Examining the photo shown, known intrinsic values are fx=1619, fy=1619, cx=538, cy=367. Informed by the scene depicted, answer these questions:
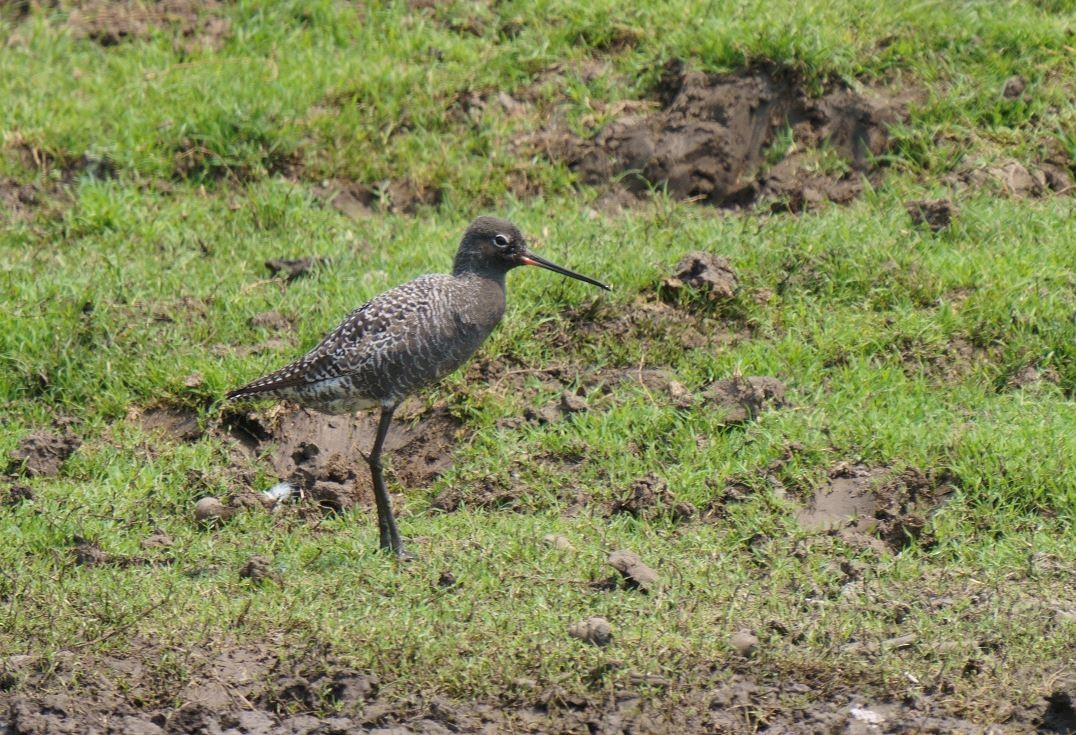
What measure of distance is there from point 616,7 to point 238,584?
17.8ft

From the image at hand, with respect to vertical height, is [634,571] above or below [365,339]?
below

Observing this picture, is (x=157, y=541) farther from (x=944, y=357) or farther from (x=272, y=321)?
(x=944, y=357)

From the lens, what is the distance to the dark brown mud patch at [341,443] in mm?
7852

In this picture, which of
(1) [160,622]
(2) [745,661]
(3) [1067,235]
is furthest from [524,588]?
(3) [1067,235]

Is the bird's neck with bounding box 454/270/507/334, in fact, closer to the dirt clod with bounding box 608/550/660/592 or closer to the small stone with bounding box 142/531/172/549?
the dirt clod with bounding box 608/550/660/592

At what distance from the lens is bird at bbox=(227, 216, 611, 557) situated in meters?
7.23

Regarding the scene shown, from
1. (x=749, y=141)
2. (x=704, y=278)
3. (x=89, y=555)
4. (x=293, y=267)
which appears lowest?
(x=89, y=555)

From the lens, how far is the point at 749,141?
9797 millimetres

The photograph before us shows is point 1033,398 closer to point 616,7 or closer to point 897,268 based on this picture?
point 897,268

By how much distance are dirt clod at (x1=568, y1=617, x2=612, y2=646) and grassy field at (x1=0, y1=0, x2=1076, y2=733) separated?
51mm

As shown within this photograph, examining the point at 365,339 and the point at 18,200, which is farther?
the point at 18,200

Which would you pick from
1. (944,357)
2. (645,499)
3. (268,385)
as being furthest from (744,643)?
(944,357)

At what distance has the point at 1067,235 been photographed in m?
8.70

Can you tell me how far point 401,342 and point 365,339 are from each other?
0.19 meters
